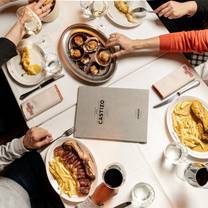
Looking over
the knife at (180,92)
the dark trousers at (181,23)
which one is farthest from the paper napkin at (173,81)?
the dark trousers at (181,23)

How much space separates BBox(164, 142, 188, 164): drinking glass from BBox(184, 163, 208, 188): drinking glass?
4 cm

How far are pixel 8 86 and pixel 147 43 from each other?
0.71 m

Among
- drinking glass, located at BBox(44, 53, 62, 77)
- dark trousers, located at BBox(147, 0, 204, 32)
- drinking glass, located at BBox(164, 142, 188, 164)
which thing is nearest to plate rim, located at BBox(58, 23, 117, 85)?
drinking glass, located at BBox(44, 53, 62, 77)

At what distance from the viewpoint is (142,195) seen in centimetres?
130

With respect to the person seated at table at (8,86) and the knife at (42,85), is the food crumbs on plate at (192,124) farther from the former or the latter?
the person seated at table at (8,86)

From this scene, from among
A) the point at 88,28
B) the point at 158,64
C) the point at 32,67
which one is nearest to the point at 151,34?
the point at 158,64

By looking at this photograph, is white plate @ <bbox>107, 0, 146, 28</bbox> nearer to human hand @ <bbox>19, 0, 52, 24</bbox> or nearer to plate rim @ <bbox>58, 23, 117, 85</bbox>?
plate rim @ <bbox>58, 23, 117, 85</bbox>

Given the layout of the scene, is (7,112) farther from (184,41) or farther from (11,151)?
(184,41)

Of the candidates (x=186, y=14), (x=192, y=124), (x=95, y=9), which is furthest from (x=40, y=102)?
(x=186, y=14)

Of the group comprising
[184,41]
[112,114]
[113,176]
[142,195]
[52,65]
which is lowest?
[142,195]

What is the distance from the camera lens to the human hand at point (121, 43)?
145cm

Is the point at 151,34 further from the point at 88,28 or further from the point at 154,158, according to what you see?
the point at 154,158

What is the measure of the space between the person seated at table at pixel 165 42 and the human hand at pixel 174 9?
0.40 feet

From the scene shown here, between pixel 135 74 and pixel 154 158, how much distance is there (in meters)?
0.33
